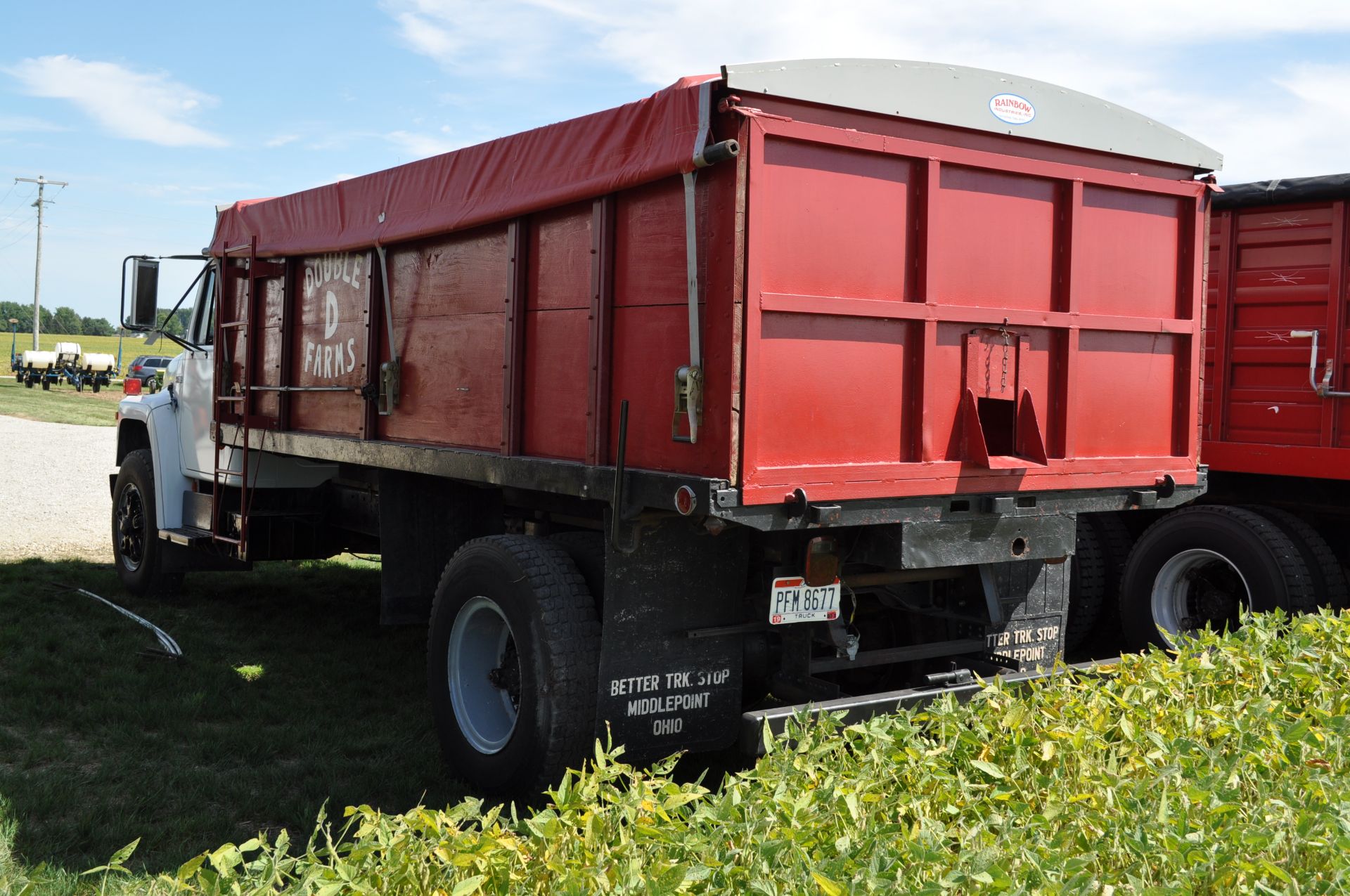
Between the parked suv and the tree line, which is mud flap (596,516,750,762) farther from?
the tree line

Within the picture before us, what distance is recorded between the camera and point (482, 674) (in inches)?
204

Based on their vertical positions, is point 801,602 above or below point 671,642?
above

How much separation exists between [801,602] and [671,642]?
53 centimetres

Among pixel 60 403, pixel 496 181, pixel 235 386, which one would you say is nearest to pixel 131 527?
pixel 235 386

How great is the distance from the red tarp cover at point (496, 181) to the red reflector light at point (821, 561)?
1.41 meters

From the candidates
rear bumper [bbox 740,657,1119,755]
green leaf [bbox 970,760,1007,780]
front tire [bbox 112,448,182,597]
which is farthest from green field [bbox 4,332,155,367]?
green leaf [bbox 970,760,1007,780]

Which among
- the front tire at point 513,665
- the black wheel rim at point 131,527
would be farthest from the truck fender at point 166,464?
the front tire at point 513,665

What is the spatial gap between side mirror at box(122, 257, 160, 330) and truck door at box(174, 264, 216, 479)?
1.18 ft

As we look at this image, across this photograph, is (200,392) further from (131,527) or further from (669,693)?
(669,693)

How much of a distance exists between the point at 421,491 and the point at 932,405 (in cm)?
292

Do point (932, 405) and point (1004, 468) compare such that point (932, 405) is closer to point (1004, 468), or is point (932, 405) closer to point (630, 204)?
point (1004, 468)

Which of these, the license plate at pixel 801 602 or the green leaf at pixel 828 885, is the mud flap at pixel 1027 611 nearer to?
the license plate at pixel 801 602

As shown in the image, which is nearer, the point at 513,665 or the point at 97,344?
the point at 513,665

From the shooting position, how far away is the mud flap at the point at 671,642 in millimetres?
4441
